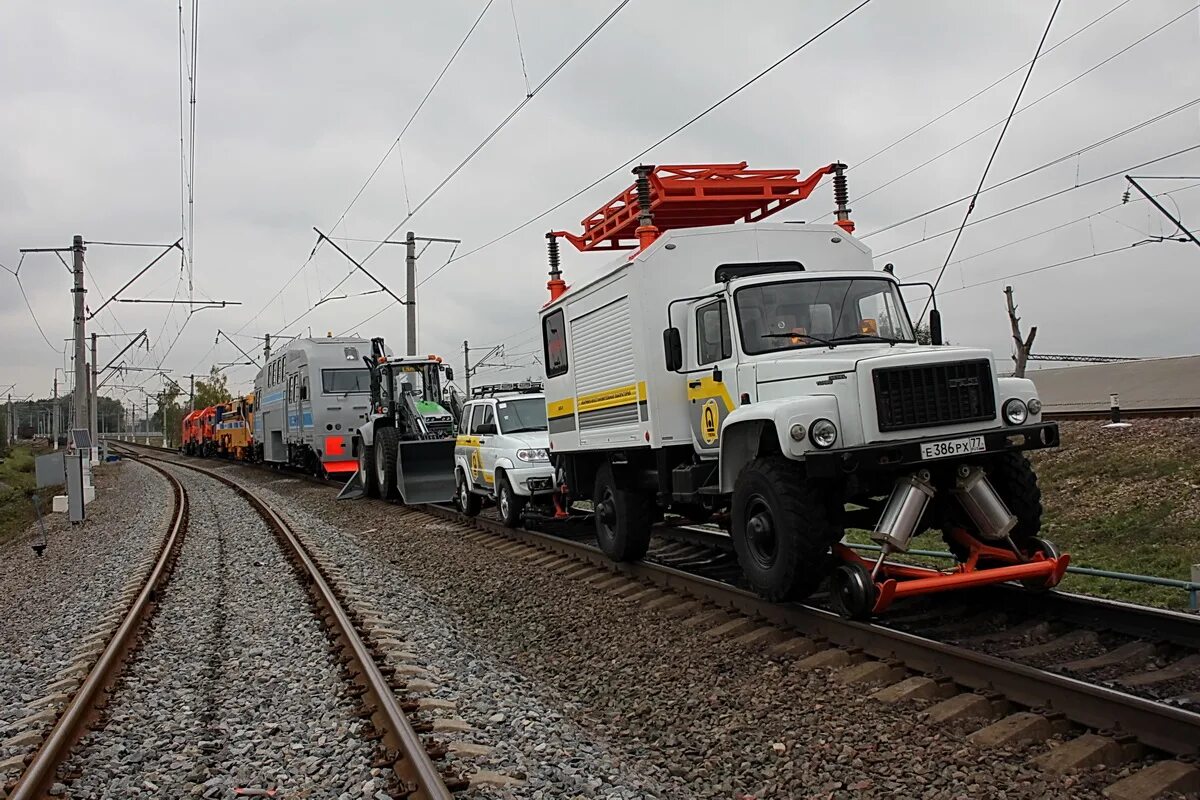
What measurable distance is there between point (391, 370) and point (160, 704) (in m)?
15.4

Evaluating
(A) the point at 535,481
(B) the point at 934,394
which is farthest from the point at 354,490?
(B) the point at 934,394

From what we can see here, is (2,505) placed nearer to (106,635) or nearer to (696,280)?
(106,635)

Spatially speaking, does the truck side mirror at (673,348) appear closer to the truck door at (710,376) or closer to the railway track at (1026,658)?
the truck door at (710,376)

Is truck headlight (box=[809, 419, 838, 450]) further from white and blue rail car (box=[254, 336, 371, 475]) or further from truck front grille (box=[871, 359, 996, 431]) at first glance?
white and blue rail car (box=[254, 336, 371, 475])

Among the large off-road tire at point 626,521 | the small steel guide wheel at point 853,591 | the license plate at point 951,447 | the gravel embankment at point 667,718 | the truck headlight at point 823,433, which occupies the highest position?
the truck headlight at point 823,433

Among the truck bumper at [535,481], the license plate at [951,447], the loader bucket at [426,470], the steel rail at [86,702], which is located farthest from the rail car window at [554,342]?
the loader bucket at [426,470]

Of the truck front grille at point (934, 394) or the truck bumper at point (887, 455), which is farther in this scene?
the truck front grille at point (934, 394)

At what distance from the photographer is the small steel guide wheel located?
628cm

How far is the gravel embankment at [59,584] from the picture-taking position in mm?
7145

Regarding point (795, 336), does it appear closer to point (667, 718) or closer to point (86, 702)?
point (667, 718)

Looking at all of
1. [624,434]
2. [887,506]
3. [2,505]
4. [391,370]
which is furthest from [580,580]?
[2,505]

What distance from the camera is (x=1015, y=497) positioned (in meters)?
7.05

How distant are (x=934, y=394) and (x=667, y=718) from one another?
2.83 metres

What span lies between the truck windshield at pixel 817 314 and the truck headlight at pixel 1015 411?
45.1 inches
